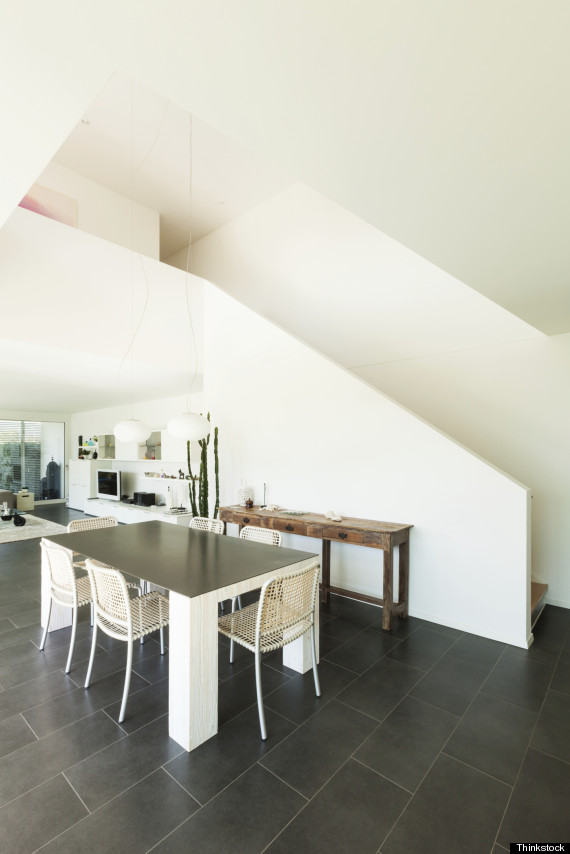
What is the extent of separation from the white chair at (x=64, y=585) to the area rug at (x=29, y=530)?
4104mm

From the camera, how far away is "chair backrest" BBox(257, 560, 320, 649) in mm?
2174

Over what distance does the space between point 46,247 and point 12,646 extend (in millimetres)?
3556

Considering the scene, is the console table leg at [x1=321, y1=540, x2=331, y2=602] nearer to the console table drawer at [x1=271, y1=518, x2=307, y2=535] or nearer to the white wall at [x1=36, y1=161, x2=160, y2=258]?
the console table drawer at [x1=271, y1=518, x2=307, y2=535]

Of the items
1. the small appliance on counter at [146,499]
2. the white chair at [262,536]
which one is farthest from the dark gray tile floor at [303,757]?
the small appliance on counter at [146,499]

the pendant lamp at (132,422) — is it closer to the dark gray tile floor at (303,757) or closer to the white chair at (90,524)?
the white chair at (90,524)

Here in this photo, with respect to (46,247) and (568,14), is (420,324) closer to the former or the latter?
(568,14)

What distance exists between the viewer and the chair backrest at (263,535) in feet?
11.1

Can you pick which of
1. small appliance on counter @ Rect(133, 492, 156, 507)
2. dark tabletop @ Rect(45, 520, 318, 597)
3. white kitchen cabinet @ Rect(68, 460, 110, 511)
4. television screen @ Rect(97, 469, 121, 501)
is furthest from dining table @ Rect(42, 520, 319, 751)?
white kitchen cabinet @ Rect(68, 460, 110, 511)

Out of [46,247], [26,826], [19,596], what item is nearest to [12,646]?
[19,596]

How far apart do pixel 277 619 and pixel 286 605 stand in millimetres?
87

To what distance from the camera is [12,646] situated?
3.01 metres

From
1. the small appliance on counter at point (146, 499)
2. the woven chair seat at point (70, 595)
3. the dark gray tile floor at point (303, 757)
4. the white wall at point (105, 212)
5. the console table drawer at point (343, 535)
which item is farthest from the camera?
the small appliance on counter at point (146, 499)

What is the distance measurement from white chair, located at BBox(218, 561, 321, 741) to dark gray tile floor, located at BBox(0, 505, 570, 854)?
0.79 ft

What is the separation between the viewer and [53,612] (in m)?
3.26
